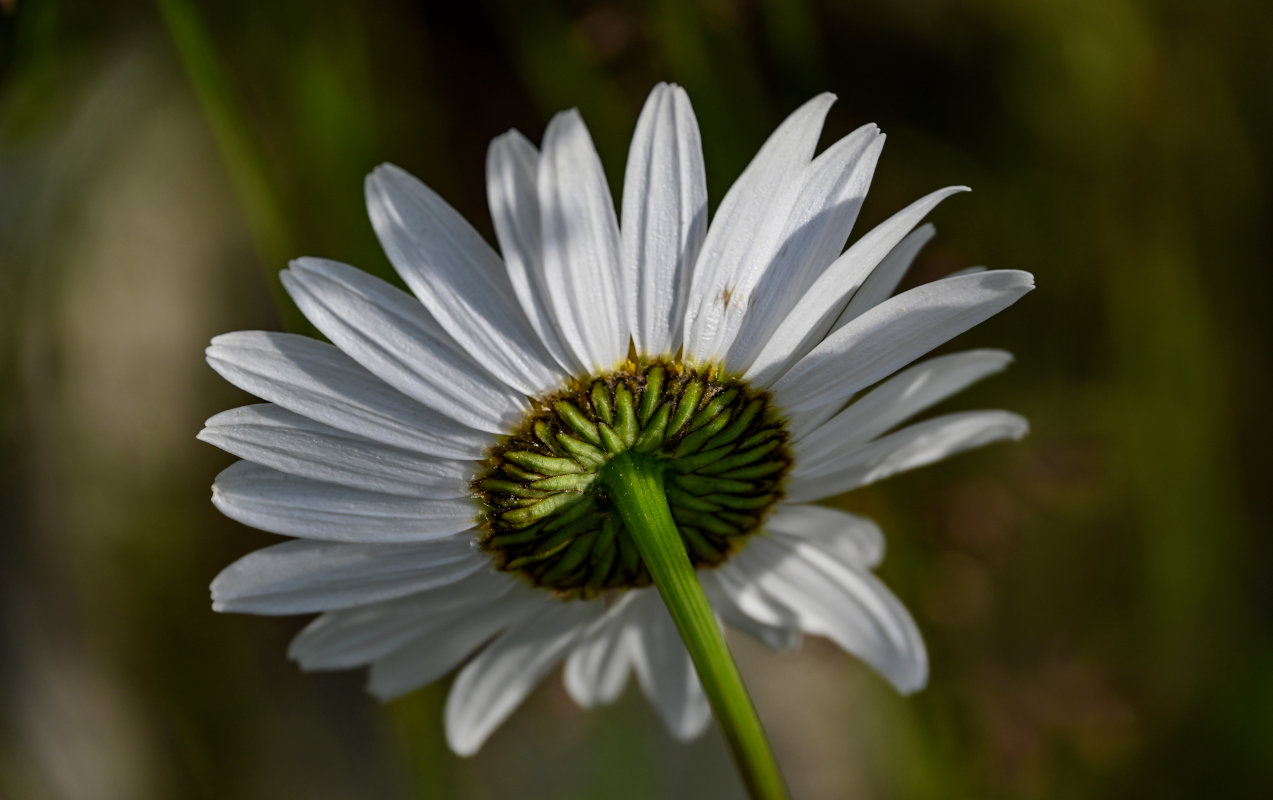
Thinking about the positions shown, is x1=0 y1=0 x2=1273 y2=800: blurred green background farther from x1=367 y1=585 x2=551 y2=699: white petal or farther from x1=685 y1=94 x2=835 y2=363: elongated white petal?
x1=685 y1=94 x2=835 y2=363: elongated white petal

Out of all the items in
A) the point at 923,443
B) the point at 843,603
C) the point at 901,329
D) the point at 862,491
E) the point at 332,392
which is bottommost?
the point at 862,491

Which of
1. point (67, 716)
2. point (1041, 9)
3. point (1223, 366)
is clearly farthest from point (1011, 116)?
point (67, 716)

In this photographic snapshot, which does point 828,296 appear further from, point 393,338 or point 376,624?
point 376,624

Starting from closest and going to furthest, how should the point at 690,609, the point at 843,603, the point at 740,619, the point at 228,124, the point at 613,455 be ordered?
1. the point at 690,609
2. the point at 613,455
3. the point at 843,603
4. the point at 740,619
5. the point at 228,124

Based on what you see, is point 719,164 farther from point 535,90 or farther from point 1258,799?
point 1258,799

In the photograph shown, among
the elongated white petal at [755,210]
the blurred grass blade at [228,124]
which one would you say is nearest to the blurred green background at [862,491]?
the blurred grass blade at [228,124]

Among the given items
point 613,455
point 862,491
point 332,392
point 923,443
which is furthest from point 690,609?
point 862,491
